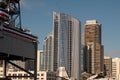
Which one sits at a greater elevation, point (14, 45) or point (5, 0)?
point (5, 0)

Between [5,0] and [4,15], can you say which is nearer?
[4,15]

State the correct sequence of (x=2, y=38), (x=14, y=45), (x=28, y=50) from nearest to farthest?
(x=2, y=38) → (x=14, y=45) → (x=28, y=50)

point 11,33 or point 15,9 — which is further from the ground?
point 15,9

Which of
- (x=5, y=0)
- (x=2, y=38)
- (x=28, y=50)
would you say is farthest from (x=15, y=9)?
(x=2, y=38)

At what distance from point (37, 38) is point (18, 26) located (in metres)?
5.18

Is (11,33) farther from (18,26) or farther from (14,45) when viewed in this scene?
(18,26)

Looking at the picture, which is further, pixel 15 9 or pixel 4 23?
pixel 15 9

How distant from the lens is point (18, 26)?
94438mm

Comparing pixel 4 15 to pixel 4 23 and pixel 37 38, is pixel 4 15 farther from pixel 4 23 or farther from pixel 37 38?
pixel 37 38

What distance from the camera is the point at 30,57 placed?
306ft

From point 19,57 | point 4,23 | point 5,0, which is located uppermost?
point 5,0

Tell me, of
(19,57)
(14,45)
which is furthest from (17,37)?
(19,57)

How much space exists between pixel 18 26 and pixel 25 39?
6.02 m

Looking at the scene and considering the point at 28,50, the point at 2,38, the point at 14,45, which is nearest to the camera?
the point at 2,38
